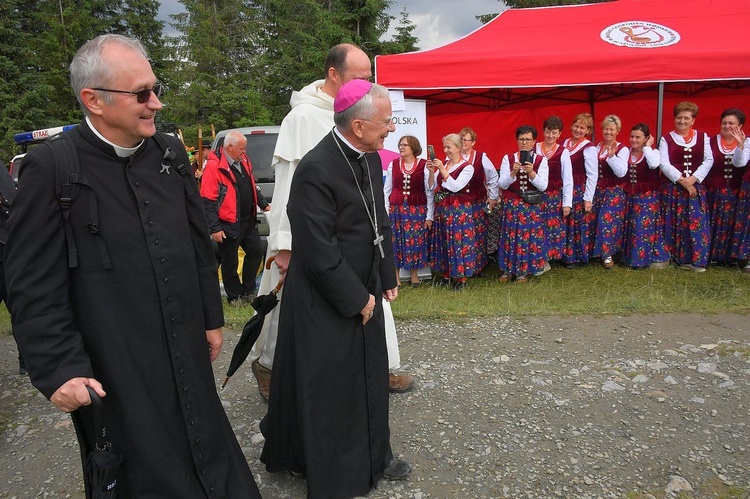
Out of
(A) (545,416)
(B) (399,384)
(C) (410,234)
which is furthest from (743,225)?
(B) (399,384)

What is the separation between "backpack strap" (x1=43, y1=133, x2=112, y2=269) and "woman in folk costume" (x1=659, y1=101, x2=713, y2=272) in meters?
6.35

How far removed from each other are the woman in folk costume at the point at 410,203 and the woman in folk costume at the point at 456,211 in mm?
198

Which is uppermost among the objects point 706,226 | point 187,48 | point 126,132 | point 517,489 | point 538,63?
point 187,48

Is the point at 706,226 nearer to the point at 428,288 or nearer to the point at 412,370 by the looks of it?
the point at 428,288

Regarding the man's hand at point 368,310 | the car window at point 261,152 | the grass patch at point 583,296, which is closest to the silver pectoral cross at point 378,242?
the man's hand at point 368,310

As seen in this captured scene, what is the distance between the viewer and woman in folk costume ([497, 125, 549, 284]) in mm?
6254

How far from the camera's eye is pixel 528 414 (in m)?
3.44

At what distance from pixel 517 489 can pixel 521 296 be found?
333 centimetres

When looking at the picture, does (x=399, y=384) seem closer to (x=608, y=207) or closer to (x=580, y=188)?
(x=580, y=188)

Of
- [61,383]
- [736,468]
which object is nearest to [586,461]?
[736,468]

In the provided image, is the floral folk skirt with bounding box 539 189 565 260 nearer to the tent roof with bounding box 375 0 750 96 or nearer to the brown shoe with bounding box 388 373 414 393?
the tent roof with bounding box 375 0 750 96

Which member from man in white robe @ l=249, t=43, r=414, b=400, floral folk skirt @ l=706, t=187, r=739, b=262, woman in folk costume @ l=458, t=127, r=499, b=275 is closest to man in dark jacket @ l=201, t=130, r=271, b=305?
woman in folk costume @ l=458, t=127, r=499, b=275

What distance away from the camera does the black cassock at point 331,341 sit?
237 centimetres

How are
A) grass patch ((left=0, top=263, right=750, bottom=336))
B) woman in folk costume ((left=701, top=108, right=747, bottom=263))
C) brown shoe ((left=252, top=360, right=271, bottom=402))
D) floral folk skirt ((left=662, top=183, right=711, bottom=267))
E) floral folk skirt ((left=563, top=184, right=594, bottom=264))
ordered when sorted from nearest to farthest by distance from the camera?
brown shoe ((left=252, top=360, right=271, bottom=402)) < grass patch ((left=0, top=263, right=750, bottom=336)) < woman in folk costume ((left=701, top=108, right=747, bottom=263)) < floral folk skirt ((left=662, top=183, right=711, bottom=267)) < floral folk skirt ((left=563, top=184, right=594, bottom=264))
